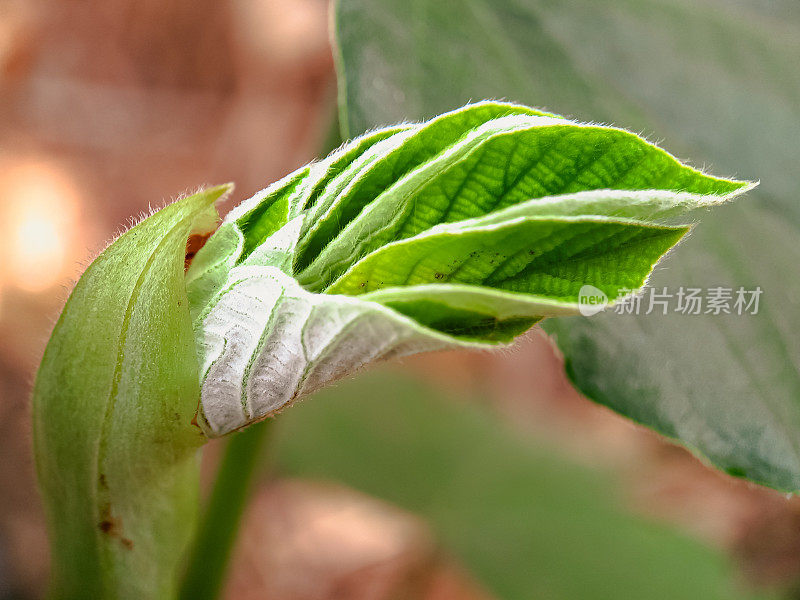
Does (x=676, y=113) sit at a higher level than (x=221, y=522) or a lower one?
higher

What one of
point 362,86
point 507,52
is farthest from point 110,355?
point 507,52

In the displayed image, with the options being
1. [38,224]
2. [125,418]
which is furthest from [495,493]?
[125,418]

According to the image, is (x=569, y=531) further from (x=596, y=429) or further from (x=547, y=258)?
(x=547, y=258)

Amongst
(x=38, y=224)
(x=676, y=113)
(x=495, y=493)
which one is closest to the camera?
(x=676, y=113)

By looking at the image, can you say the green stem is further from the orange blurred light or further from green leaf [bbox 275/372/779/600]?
the orange blurred light

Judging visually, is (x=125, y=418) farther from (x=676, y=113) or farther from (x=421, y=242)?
(x=676, y=113)

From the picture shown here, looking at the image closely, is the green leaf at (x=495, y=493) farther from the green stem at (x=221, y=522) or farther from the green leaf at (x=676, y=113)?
the green leaf at (x=676, y=113)

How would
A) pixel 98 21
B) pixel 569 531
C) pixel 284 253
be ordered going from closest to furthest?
pixel 284 253 → pixel 569 531 → pixel 98 21
